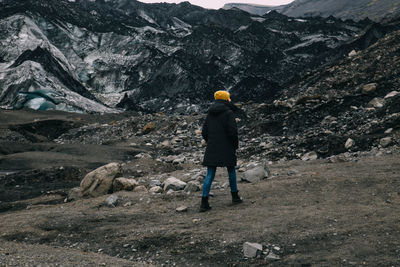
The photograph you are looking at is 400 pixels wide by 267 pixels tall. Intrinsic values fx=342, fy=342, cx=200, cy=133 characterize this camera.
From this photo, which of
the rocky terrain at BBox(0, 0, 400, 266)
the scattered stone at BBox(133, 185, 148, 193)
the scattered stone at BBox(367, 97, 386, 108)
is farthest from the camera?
the scattered stone at BBox(367, 97, 386, 108)

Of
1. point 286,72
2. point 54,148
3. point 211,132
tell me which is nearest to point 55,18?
point 286,72

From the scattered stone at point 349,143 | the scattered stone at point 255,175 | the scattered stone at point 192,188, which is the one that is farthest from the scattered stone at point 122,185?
the scattered stone at point 349,143

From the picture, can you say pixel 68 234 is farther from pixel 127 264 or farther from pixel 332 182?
pixel 332 182

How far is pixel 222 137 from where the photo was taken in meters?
5.43

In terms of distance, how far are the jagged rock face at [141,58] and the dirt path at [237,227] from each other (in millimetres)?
23708

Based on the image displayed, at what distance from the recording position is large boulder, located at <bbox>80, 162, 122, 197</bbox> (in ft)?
24.6

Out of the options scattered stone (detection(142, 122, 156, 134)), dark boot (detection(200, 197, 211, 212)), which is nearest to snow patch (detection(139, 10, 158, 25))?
scattered stone (detection(142, 122, 156, 134))

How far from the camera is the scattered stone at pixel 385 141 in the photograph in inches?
327

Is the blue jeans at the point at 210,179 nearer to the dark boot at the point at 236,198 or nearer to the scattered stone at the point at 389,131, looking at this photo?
the dark boot at the point at 236,198

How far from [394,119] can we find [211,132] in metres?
6.59

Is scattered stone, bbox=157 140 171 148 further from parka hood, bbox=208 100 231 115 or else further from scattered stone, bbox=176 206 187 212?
parka hood, bbox=208 100 231 115

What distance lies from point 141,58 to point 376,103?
36178 millimetres

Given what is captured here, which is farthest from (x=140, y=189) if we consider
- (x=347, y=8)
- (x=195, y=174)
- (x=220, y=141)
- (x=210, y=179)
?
(x=347, y=8)

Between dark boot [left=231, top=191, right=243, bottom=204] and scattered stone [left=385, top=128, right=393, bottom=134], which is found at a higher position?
scattered stone [left=385, top=128, right=393, bottom=134]
